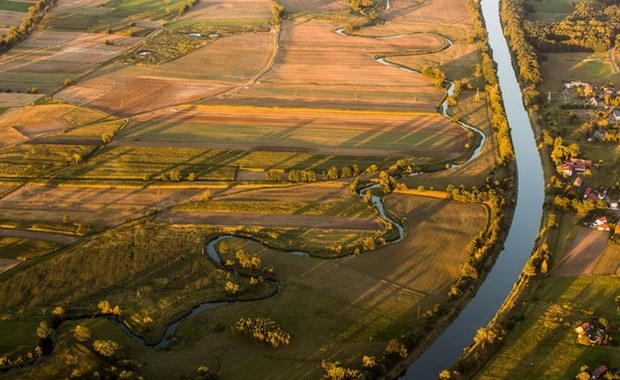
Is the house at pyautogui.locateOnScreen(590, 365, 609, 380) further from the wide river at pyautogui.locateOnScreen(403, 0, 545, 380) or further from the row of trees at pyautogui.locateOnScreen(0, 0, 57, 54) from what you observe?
the row of trees at pyautogui.locateOnScreen(0, 0, 57, 54)

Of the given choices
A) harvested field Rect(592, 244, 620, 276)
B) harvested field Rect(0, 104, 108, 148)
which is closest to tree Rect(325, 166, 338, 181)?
harvested field Rect(592, 244, 620, 276)

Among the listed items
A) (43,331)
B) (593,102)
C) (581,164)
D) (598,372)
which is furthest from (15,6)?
(598,372)

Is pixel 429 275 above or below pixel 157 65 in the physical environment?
below

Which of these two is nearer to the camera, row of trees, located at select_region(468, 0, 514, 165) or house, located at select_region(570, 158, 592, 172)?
house, located at select_region(570, 158, 592, 172)

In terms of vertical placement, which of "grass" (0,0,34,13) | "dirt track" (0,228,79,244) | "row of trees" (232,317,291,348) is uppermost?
"grass" (0,0,34,13)

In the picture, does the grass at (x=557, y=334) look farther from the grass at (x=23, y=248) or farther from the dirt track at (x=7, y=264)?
the dirt track at (x=7, y=264)

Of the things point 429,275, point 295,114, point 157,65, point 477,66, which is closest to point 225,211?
point 429,275

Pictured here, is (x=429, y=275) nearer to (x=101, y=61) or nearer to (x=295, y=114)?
(x=295, y=114)

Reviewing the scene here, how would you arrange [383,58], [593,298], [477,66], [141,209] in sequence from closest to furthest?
[593,298] → [141,209] → [477,66] → [383,58]
